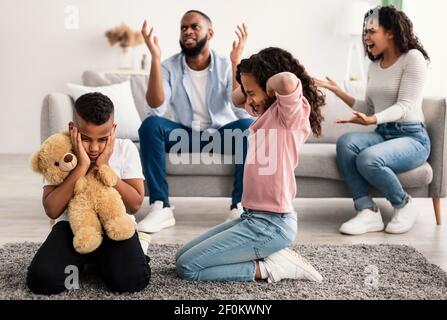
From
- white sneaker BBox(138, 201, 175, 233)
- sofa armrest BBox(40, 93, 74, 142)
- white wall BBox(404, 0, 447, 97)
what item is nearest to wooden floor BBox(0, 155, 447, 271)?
white sneaker BBox(138, 201, 175, 233)

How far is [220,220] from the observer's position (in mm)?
3059

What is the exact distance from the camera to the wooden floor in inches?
104

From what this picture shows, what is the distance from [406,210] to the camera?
2.88m

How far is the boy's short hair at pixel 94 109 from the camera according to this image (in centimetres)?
185

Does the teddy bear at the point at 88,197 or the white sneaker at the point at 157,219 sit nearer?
the teddy bear at the point at 88,197

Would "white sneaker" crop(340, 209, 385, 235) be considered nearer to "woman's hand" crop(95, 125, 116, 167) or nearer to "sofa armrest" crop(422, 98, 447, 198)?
"sofa armrest" crop(422, 98, 447, 198)

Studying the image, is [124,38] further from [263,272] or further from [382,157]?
[263,272]

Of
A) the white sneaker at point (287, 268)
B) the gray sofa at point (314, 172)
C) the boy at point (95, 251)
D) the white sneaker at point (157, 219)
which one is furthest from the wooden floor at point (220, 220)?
the boy at point (95, 251)

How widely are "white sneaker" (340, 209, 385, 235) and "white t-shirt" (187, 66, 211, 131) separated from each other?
32.0 inches

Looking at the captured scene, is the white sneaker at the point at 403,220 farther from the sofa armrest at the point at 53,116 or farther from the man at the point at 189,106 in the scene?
the sofa armrest at the point at 53,116

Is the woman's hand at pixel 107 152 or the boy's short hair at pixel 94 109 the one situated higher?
the boy's short hair at pixel 94 109

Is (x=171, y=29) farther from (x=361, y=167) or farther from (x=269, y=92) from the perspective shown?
(x=269, y=92)

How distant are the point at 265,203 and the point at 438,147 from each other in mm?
1382

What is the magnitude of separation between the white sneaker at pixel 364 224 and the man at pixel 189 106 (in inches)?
19.4
